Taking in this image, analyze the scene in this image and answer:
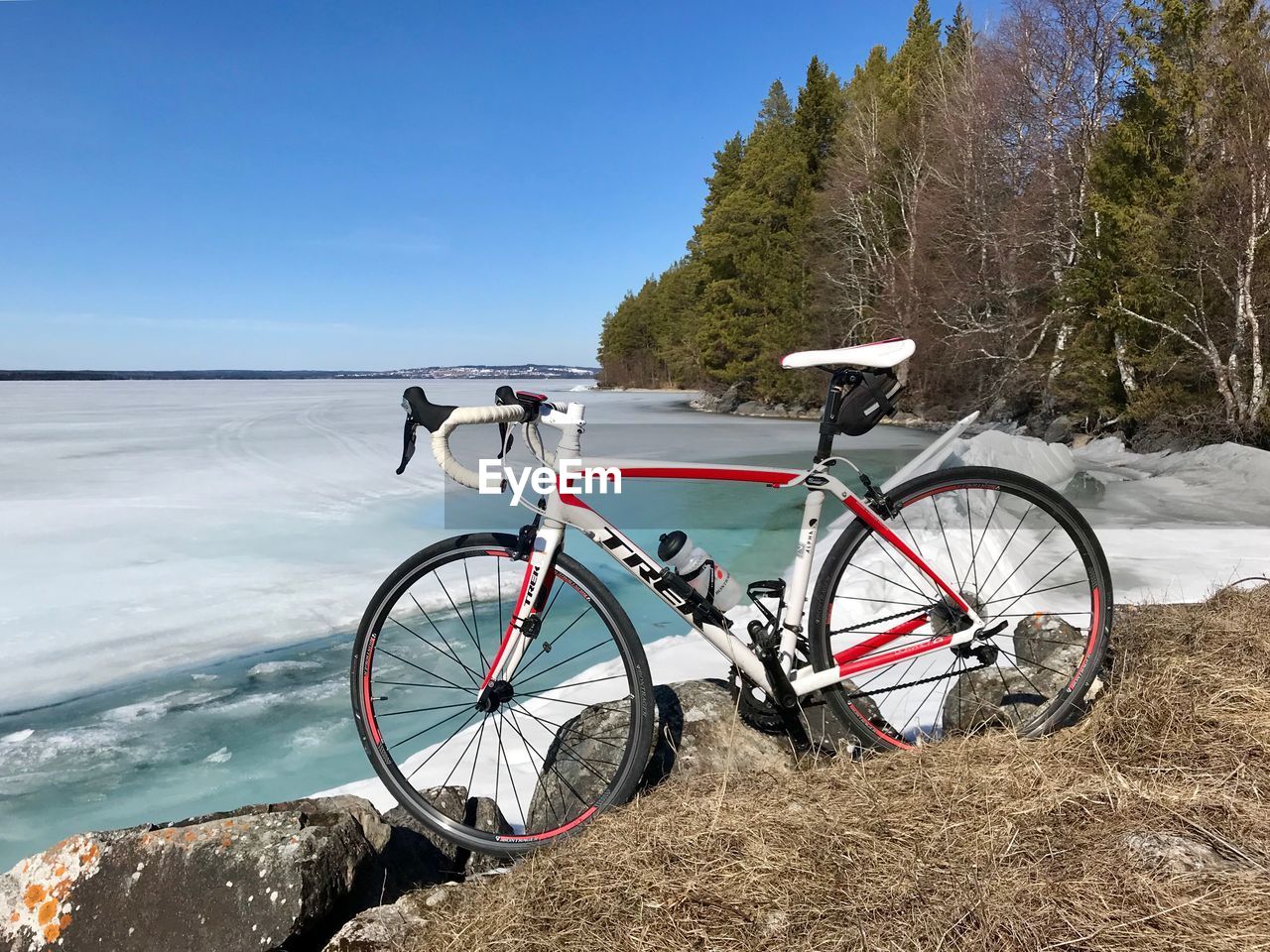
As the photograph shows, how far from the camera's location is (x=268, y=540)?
729cm

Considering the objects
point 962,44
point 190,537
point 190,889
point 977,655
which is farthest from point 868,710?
point 962,44

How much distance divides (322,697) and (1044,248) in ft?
57.5

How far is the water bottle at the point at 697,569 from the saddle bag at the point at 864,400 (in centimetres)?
48

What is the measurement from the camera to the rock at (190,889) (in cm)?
165

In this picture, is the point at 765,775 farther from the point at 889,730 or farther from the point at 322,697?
the point at 322,697

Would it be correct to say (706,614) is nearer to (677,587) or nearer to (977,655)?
(677,587)

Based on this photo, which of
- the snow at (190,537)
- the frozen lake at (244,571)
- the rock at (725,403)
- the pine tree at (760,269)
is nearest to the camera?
the frozen lake at (244,571)

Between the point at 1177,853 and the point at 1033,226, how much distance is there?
59.3 feet

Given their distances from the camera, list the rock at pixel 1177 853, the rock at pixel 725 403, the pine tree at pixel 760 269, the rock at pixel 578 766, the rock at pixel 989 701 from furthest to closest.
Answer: the rock at pixel 725 403, the pine tree at pixel 760 269, the rock at pixel 989 701, the rock at pixel 578 766, the rock at pixel 1177 853

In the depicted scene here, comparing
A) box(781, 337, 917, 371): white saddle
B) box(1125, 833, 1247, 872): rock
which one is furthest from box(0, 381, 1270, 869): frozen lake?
box(1125, 833, 1247, 872): rock

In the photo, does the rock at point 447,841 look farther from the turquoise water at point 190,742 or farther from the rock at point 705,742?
the turquoise water at point 190,742

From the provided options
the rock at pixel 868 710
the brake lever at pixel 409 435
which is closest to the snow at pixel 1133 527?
the rock at pixel 868 710

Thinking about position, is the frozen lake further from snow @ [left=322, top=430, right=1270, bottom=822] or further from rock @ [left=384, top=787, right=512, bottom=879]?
rock @ [left=384, top=787, right=512, bottom=879]

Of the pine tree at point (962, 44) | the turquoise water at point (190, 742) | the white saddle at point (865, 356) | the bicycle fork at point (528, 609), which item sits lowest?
the turquoise water at point (190, 742)
